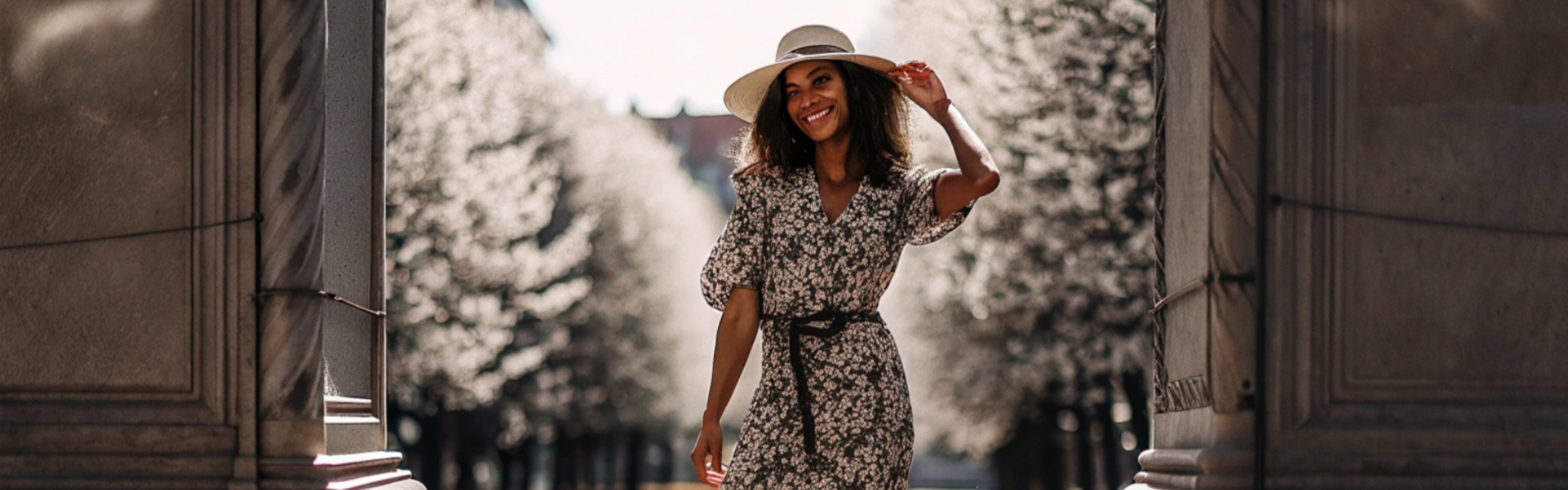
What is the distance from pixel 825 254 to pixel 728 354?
421 millimetres

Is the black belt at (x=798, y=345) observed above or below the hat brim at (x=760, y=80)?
below

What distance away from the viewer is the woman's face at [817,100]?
5.67 metres

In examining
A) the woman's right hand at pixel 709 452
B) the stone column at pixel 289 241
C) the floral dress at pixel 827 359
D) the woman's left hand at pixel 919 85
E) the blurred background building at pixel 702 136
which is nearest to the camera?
the floral dress at pixel 827 359

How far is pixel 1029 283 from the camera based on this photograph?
22516mm

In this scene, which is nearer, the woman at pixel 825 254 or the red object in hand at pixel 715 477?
the woman at pixel 825 254

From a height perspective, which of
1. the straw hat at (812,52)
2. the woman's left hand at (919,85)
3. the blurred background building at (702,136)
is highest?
the blurred background building at (702,136)

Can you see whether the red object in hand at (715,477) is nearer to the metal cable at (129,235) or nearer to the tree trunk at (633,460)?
the metal cable at (129,235)

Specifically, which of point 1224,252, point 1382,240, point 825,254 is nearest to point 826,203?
point 825,254

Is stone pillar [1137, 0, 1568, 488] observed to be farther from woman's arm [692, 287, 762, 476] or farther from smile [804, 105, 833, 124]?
woman's arm [692, 287, 762, 476]

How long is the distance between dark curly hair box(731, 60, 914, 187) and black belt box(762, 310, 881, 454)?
399 mm

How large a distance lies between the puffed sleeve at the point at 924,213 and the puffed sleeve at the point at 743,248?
409 mm

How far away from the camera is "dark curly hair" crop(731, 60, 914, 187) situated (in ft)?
18.7

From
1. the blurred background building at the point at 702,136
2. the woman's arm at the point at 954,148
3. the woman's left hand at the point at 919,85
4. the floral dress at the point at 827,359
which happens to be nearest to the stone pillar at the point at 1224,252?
the woman's arm at the point at 954,148

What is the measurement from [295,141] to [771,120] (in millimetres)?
1766
